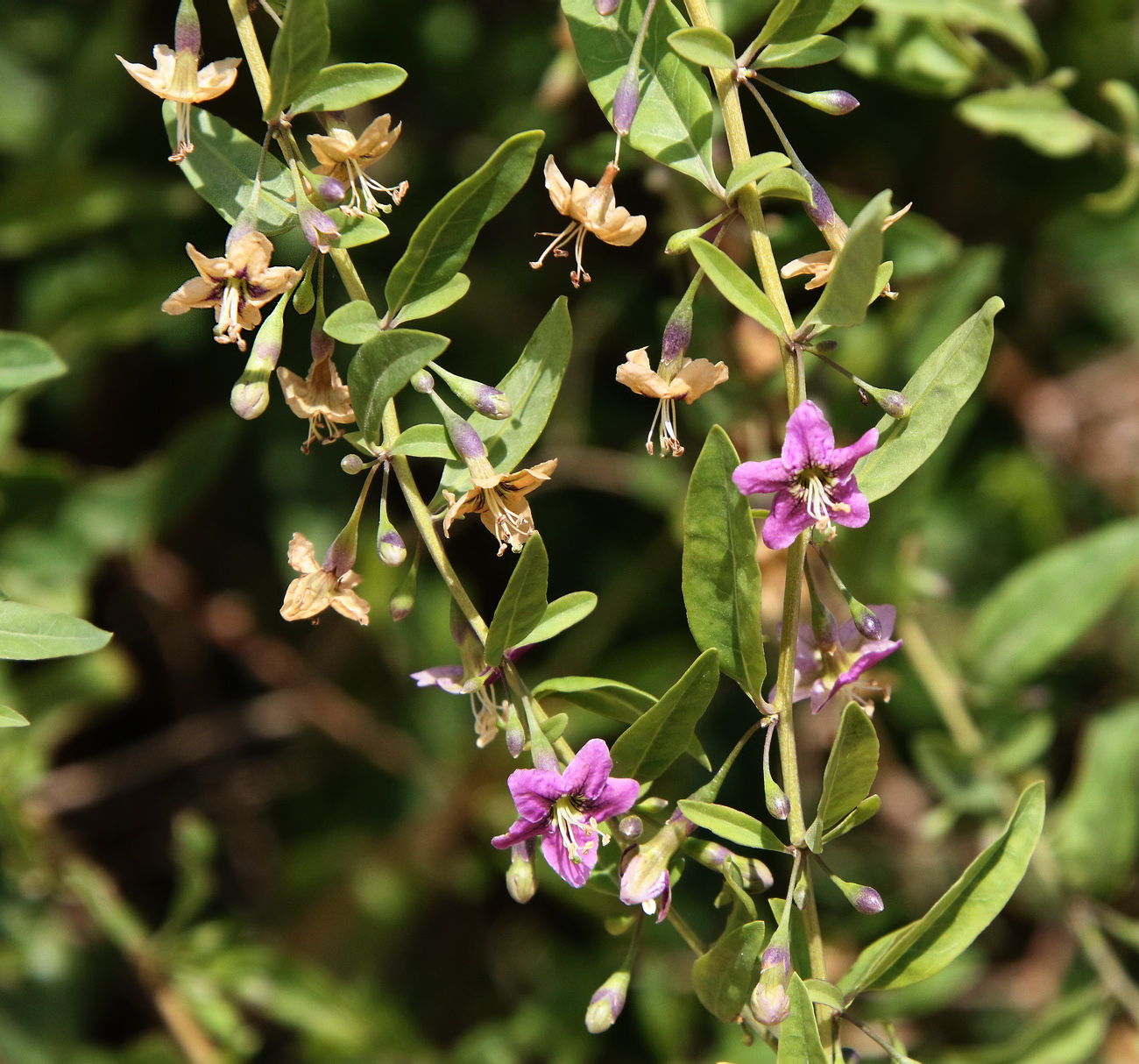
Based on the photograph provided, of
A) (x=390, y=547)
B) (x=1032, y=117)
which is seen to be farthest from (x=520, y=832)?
(x=1032, y=117)

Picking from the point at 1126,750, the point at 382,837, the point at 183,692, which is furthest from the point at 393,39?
the point at 1126,750

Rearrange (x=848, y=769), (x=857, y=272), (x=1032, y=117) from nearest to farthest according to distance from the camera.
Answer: (x=857, y=272) < (x=848, y=769) < (x=1032, y=117)

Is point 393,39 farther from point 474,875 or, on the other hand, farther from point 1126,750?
point 1126,750

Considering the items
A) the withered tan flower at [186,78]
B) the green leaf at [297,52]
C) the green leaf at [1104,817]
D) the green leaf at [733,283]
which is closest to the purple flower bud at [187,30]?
the withered tan flower at [186,78]

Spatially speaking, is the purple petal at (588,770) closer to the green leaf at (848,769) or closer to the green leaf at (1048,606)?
the green leaf at (848,769)

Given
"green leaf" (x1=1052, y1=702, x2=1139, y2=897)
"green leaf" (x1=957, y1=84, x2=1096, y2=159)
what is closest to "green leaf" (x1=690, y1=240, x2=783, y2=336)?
"green leaf" (x1=957, y1=84, x2=1096, y2=159)

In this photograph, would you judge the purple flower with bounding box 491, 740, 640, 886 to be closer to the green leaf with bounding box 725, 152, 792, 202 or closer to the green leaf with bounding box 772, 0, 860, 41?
the green leaf with bounding box 725, 152, 792, 202

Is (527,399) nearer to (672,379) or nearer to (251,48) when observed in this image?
(672,379)
